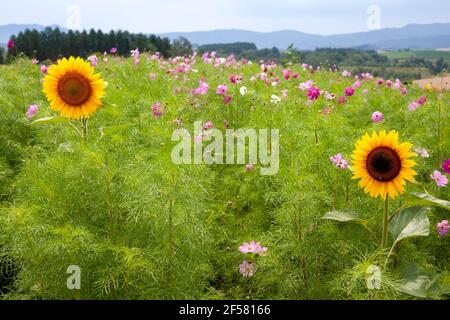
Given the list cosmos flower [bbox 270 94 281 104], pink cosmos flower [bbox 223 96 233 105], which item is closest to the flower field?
cosmos flower [bbox 270 94 281 104]

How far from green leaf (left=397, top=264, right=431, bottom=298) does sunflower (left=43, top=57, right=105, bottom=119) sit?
2103 millimetres

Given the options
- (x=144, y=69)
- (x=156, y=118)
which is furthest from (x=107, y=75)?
(x=156, y=118)

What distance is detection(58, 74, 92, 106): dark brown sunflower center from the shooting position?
9.37 feet

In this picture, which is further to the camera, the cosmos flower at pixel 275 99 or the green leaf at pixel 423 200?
the cosmos flower at pixel 275 99

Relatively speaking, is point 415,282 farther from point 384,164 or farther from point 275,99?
point 275,99

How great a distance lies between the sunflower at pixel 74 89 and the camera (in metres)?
2.85

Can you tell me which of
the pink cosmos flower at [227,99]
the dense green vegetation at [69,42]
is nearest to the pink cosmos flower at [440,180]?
the pink cosmos flower at [227,99]

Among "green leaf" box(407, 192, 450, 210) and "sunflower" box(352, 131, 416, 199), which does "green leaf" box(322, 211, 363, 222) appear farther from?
"green leaf" box(407, 192, 450, 210)

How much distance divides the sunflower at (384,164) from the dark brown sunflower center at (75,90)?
68.4 inches

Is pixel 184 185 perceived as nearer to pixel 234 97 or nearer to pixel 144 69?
pixel 234 97

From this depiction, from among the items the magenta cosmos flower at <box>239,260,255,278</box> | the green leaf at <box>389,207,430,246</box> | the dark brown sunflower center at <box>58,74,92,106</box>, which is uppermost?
the dark brown sunflower center at <box>58,74,92,106</box>

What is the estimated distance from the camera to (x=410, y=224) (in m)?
2.58

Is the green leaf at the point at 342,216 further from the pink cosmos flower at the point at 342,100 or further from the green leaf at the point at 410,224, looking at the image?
the pink cosmos flower at the point at 342,100
